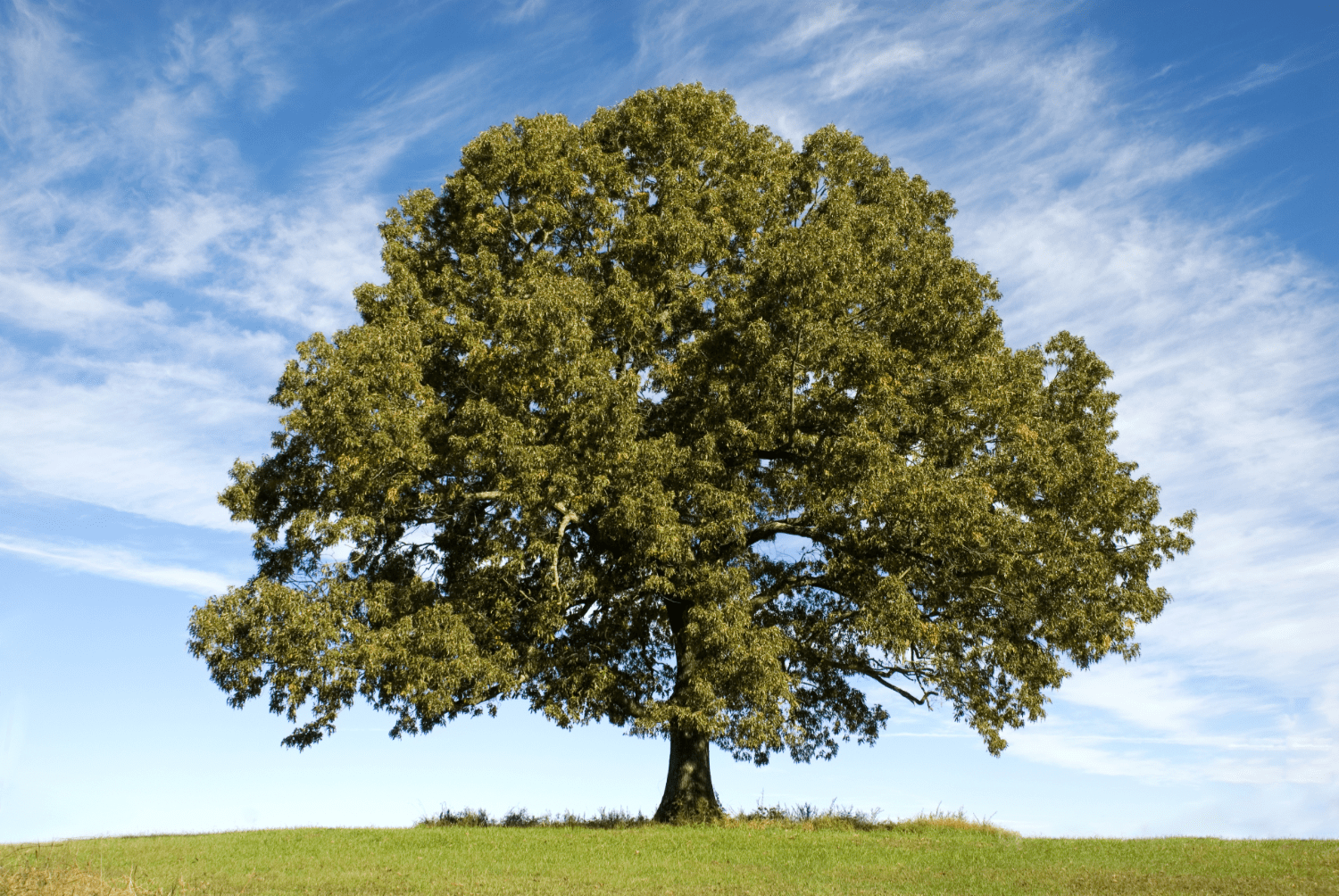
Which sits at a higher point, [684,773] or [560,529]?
[560,529]

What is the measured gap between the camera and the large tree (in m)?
19.4

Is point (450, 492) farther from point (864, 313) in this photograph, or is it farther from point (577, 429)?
point (864, 313)

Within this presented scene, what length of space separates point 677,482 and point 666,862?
7357 millimetres

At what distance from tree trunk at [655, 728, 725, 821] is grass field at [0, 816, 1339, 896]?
100cm

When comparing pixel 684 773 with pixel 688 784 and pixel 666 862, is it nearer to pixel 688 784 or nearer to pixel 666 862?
pixel 688 784

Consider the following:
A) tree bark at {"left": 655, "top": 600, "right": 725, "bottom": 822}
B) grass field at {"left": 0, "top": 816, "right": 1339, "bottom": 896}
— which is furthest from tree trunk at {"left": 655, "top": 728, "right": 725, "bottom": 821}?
grass field at {"left": 0, "top": 816, "right": 1339, "bottom": 896}

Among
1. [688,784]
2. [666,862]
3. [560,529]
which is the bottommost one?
[666,862]

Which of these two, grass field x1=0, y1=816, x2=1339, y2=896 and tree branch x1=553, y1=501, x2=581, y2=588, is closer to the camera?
grass field x1=0, y1=816, x2=1339, y2=896

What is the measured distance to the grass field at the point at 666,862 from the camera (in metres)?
14.8

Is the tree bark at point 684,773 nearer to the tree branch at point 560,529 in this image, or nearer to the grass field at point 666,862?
the grass field at point 666,862

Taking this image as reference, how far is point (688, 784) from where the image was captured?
22.4 meters

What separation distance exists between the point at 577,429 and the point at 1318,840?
1761cm

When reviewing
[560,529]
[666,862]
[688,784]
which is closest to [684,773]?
[688,784]

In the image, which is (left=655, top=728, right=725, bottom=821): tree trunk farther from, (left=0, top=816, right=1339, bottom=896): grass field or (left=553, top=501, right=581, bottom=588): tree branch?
(left=553, top=501, right=581, bottom=588): tree branch
